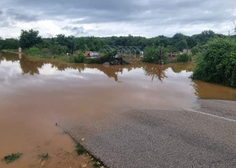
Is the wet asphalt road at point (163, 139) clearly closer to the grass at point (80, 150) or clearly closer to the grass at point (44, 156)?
the grass at point (80, 150)

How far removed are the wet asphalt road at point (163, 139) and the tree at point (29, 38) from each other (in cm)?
4835

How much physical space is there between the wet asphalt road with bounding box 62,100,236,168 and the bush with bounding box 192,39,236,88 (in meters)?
6.49

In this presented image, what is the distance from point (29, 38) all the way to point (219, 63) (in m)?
47.2

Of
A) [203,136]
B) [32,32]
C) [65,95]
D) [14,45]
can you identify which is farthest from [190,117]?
[14,45]

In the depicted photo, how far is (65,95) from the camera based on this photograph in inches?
455

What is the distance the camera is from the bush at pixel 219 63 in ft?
46.2

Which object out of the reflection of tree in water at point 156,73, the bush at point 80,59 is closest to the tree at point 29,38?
the bush at point 80,59

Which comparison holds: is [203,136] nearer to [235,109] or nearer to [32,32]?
[235,109]

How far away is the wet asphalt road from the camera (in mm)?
5031

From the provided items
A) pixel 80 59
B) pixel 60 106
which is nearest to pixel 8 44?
pixel 80 59

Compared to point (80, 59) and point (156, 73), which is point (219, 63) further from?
point (80, 59)

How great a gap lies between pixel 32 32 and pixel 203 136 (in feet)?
172

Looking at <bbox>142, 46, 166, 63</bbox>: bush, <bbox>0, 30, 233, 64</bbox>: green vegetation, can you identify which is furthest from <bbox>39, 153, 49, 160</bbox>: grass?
<bbox>142, 46, 166, 63</bbox>: bush

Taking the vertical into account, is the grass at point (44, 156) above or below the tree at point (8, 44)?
below
